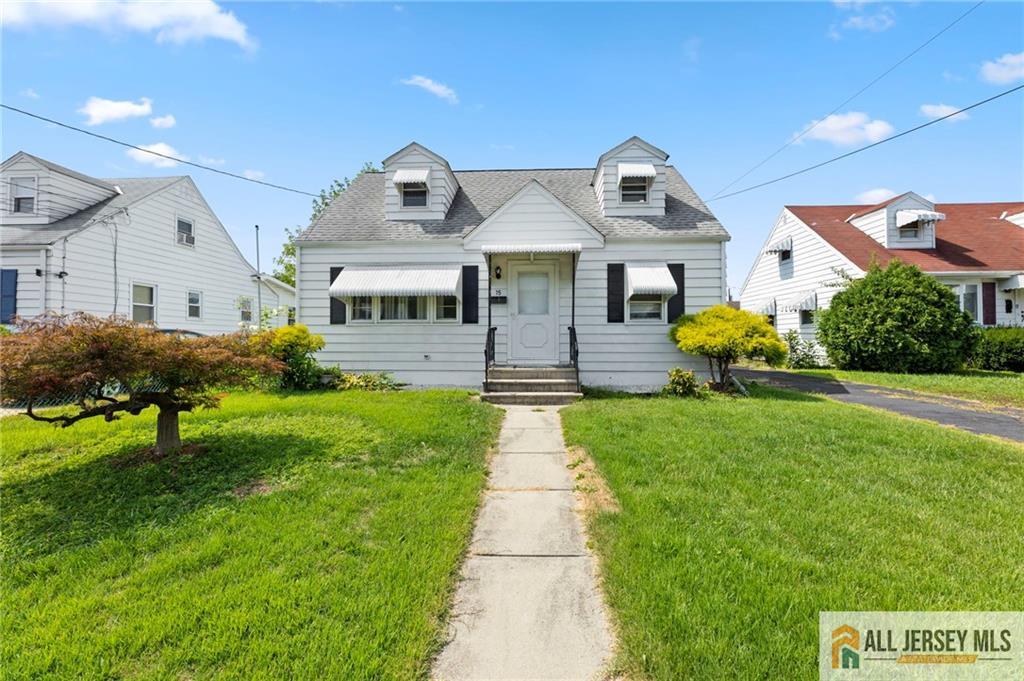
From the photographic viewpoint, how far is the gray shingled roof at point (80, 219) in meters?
11.6

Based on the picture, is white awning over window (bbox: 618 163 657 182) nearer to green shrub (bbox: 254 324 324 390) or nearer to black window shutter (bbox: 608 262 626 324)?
black window shutter (bbox: 608 262 626 324)

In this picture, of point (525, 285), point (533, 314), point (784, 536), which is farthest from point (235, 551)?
point (525, 285)

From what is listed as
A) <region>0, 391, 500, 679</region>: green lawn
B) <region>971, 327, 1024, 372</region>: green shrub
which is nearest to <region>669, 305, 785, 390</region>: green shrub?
<region>0, 391, 500, 679</region>: green lawn

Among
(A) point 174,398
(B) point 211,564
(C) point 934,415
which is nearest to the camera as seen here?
(B) point 211,564

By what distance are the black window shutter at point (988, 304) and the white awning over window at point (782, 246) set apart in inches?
256

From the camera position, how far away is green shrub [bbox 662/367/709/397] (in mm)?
9438

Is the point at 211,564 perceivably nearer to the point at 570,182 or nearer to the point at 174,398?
the point at 174,398

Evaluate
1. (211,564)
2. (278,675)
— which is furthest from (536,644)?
(211,564)

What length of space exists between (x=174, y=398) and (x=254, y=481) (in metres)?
1.62

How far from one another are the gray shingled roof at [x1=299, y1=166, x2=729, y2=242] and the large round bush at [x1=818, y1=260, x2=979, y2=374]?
7.56m

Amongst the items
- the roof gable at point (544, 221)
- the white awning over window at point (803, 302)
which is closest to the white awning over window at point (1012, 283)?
the white awning over window at point (803, 302)

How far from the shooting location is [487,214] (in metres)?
11.5

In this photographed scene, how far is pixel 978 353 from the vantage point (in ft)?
47.4

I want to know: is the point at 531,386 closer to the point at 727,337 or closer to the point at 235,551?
the point at 727,337
